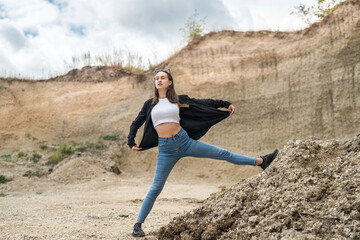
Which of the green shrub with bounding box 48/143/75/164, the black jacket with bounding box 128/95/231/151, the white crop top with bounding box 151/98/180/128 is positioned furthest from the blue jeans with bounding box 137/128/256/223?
the green shrub with bounding box 48/143/75/164

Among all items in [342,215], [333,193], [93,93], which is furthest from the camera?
[93,93]

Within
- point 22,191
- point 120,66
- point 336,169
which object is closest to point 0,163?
point 22,191

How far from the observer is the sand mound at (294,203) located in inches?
95.6

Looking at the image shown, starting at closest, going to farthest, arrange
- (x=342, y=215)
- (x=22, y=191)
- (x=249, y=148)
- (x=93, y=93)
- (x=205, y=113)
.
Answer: (x=342, y=215) < (x=205, y=113) < (x=22, y=191) < (x=249, y=148) < (x=93, y=93)

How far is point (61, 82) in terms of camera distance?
56.5ft

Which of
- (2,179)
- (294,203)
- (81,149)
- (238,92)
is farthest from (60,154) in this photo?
(294,203)

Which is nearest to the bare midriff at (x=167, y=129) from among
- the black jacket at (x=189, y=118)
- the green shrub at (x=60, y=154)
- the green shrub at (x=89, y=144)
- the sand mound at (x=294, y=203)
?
the black jacket at (x=189, y=118)

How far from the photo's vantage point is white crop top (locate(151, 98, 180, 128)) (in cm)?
396

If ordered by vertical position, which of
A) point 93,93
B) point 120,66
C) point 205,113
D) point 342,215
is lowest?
point 342,215

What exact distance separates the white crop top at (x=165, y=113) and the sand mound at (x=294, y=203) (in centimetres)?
102

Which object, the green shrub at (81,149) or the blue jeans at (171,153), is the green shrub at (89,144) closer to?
the green shrub at (81,149)

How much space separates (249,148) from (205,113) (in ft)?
28.1

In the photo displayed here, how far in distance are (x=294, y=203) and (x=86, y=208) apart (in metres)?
4.81

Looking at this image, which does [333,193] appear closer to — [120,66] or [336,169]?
[336,169]
